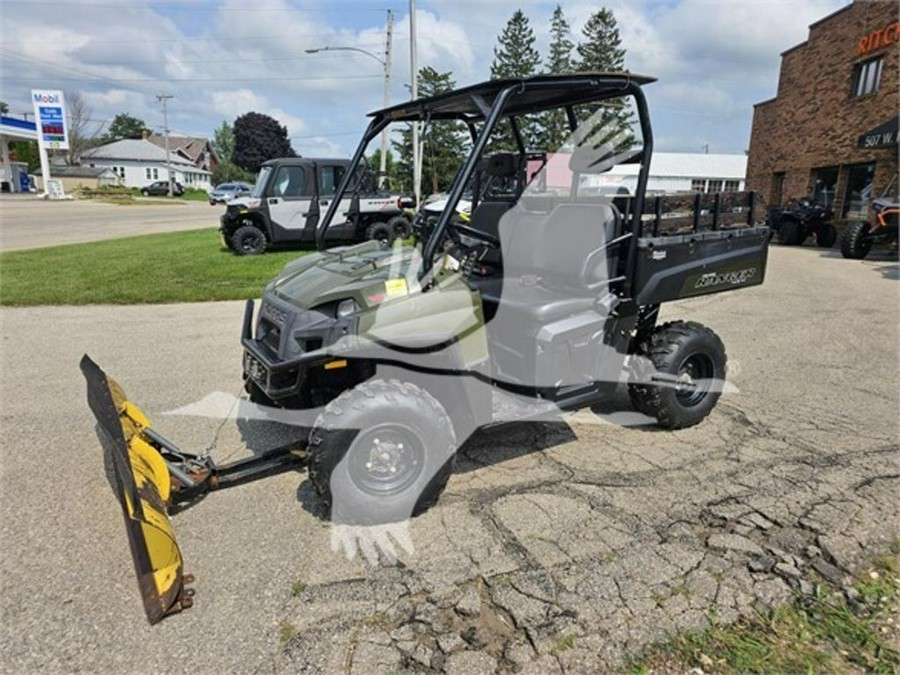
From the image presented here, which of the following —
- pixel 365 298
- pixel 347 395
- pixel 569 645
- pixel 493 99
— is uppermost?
pixel 493 99

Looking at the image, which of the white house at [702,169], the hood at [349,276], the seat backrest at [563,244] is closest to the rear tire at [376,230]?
the seat backrest at [563,244]

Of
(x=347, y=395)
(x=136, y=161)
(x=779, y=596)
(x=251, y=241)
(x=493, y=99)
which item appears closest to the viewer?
(x=779, y=596)

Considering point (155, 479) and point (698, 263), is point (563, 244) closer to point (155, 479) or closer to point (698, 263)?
point (698, 263)

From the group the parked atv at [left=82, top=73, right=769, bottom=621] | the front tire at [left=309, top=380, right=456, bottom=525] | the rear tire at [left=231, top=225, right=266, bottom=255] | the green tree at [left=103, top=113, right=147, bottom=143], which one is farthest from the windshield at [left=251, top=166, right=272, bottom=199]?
the green tree at [left=103, top=113, right=147, bottom=143]

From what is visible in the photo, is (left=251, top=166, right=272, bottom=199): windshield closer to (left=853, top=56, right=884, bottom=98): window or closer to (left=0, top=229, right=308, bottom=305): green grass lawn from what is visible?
(left=0, top=229, right=308, bottom=305): green grass lawn

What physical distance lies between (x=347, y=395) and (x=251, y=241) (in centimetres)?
1099

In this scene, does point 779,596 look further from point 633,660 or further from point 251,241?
point 251,241

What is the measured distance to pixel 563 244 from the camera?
4.07 meters

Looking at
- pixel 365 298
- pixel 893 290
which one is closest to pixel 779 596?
pixel 365 298

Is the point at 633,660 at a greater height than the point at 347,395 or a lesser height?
lesser

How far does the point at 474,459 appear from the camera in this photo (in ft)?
12.2

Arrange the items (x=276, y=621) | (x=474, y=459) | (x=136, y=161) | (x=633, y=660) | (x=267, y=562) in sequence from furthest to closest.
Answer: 1. (x=136, y=161)
2. (x=474, y=459)
3. (x=267, y=562)
4. (x=276, y=621)
5. (x=633, y=660)

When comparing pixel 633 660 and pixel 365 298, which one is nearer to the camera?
pixel 633 660

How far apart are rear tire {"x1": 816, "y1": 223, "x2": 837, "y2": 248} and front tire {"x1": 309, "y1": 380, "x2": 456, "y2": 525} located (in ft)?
60.8
